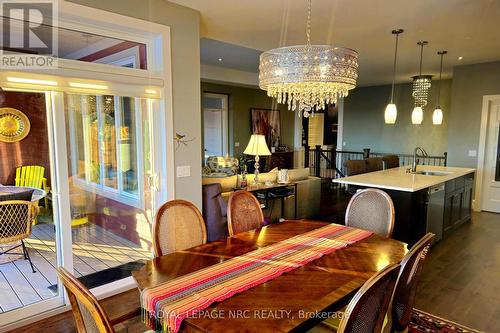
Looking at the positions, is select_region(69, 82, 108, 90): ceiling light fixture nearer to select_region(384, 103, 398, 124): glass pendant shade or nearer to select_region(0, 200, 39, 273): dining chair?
select_region(0, 200, 39, 273): dining chair

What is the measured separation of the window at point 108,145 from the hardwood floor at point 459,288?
1.17 metres

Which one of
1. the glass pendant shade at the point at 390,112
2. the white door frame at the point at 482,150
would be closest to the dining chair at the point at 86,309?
the glass pendant shade at the point at 390,112

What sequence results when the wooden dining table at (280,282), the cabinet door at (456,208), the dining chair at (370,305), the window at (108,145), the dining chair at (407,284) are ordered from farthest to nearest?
the cabinet door at (456,208) → the window at (108,145) → the dining chair at (407,284) → the wooden dining table at (280,282) → the dining chair at (370,305)

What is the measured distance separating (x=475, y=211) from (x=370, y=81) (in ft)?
13.0

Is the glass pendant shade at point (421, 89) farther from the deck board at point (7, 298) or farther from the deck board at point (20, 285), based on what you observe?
the deck board at point (7, 298)

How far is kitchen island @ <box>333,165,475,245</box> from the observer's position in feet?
12.4

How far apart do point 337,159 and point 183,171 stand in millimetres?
7286

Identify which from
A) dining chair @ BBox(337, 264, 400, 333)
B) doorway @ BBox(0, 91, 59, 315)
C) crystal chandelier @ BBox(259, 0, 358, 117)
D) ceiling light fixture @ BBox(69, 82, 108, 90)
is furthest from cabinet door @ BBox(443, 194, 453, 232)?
doorway @ BBox(0, 91, 59, 315)

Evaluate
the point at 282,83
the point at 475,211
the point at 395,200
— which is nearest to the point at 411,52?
the point at 395,200

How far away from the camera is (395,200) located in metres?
3.86

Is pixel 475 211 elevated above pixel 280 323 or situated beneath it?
situated beneath

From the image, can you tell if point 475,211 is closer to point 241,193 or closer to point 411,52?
point 411,52

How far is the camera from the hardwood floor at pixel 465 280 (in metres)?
2.76

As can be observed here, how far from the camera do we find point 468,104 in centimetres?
607
